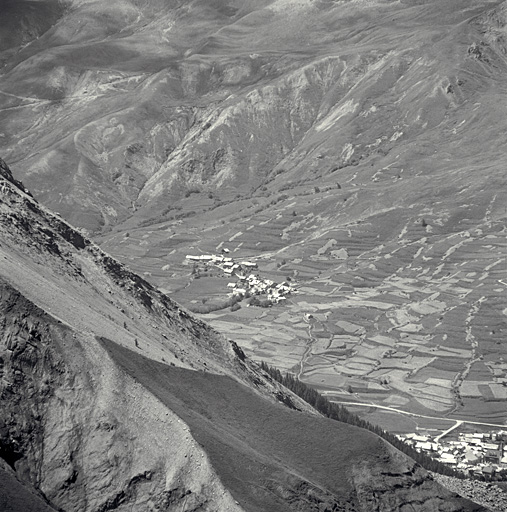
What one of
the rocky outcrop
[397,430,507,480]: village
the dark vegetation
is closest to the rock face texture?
the rocky outcrop

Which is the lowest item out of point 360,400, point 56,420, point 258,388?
point 360,400

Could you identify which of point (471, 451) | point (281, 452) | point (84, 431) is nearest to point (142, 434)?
point (84, 431)

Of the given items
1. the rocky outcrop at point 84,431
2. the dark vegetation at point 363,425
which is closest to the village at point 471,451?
the dark vegetation at point 363,425

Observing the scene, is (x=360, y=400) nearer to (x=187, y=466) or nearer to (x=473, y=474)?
(x=473, y=474)

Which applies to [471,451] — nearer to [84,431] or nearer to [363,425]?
[363,425]

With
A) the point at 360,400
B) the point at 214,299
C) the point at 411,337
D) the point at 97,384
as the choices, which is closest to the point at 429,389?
the point at 360,400
